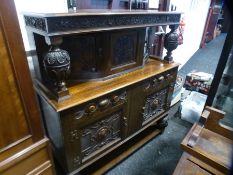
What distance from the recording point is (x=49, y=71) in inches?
33.1

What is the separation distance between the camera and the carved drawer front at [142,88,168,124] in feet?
4.78

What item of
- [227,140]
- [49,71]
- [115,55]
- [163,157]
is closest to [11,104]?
[49,71]

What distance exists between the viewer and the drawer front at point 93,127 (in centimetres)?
97

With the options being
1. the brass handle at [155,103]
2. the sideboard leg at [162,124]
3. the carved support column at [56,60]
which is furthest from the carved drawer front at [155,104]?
the carved support column at [56,60]

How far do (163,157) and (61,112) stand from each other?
1.12 m

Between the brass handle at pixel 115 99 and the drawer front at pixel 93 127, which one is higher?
the brass handle at pixel 115 99

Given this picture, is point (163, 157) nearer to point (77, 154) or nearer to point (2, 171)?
point (77, 154)

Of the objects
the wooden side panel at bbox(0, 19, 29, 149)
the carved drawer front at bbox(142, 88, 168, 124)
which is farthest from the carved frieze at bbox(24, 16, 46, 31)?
the carved drawer front at bbox(142, 88, 168, 124)

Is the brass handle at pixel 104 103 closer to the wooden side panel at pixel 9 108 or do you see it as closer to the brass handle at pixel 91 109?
the brass handle at pixel 91 109

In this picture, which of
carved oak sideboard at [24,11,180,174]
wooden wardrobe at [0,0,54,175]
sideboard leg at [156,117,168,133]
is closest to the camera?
wooden wardrobe at [0,0,54,175]

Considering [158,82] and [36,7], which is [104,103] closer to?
[158,82]

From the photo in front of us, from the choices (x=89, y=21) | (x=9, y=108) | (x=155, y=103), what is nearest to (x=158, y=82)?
(x=155, y=103)

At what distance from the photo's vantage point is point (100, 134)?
116 centimetres

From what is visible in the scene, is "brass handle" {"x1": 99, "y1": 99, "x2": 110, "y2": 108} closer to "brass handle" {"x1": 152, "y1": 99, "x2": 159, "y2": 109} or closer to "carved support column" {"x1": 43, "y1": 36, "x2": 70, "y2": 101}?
"carved support column" {"x1": 43, "y1": 36, "x2": 70, "y2": 101}
